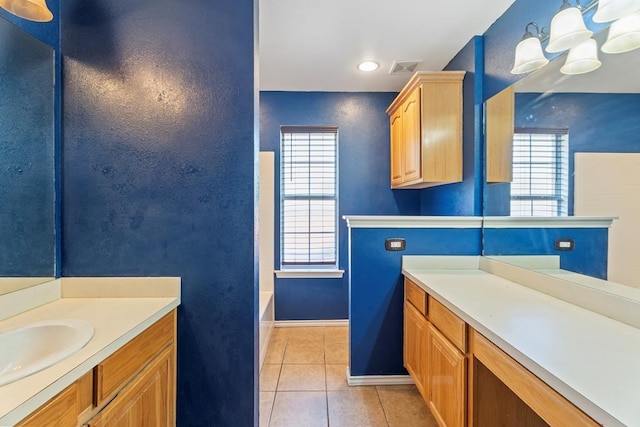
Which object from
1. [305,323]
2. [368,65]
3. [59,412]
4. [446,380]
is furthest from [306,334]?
[368,65]

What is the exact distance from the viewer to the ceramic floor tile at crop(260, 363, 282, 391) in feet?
7.06

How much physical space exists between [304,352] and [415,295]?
50.2 inches

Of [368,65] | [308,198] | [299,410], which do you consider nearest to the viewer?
[299,410]

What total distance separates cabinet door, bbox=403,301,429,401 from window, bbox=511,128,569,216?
87cm

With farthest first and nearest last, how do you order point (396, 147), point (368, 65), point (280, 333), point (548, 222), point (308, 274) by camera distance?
point (308, 274)
point (280, 333)
point (396, 147)
point (368, 65)
point (548, 222)

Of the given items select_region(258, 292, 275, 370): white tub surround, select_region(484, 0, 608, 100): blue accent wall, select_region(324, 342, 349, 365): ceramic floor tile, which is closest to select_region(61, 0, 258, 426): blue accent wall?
A: select_region(258, 292, 275, 370): white tub surround

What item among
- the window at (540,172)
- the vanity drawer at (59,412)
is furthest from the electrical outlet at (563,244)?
the vanity drawer at (59,412)

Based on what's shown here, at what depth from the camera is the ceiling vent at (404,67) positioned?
2586mm

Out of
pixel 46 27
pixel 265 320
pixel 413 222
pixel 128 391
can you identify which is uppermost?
pixel 46 27

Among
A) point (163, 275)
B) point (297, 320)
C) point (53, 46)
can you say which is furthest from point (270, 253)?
point (53, 46)

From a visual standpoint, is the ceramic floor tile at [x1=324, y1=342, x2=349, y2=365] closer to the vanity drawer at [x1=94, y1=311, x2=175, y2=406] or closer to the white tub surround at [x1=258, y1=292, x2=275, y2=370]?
the white tub surround at [x1=258, y1=292, x2=275, y2=370]

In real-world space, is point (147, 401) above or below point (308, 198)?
below

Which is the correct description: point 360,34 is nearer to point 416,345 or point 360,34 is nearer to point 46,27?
point 46,27

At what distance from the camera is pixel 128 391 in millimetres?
1061
